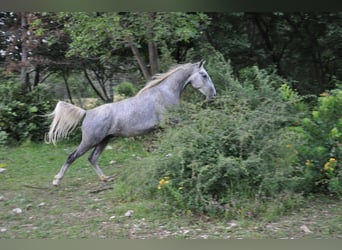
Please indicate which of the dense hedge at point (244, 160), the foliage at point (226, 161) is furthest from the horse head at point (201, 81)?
the foliage at point (226, 161)

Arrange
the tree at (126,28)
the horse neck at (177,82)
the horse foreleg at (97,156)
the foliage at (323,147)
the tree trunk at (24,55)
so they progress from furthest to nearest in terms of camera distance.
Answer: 1. the tree trunk at (24,55)
2. the tree at (126,28)
3. the horse neck at (177,82)
4. the horse foreleg at (97,156)
5. the foliage at (323,147)

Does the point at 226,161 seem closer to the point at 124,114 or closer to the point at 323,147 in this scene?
the point at 323,147

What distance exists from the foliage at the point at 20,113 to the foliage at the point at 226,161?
5617 mm

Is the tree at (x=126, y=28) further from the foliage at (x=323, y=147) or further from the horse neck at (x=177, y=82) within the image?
the foliage at (x=323, y=147)

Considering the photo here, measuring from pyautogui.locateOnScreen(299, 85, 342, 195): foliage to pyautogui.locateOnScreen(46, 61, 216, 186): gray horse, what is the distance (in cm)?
220

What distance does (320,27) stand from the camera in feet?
39.2

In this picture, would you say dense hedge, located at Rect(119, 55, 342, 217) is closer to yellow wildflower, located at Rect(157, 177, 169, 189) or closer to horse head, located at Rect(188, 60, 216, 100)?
yellow wildflower, located at Rect(157, 177, 169, 189)

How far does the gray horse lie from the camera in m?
6.73

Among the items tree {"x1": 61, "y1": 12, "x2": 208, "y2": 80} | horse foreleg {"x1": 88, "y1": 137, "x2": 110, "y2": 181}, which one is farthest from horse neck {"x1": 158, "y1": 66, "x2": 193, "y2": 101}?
horse foreleg {"x1": 88, "y1": 137, "x2": 110, "y2": 181}

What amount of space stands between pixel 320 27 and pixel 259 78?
5558 millimetres

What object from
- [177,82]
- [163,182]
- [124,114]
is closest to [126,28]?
[177,82]

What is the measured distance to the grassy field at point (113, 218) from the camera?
14.6 ft

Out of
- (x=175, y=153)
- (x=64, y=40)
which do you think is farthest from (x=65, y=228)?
(x=64, y=40)

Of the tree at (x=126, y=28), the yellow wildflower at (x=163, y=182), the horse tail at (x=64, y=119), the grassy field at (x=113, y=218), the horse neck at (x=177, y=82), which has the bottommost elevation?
the grassy field at (x=113, y=218)
